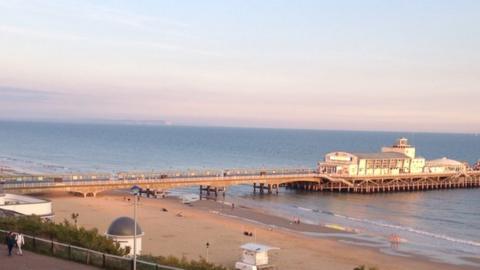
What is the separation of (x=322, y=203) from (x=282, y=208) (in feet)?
20.7

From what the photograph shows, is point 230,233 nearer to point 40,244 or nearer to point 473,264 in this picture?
point 473,264

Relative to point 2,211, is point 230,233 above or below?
below

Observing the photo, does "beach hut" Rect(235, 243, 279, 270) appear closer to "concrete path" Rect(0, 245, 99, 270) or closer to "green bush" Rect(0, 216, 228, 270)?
"green bush" Rect(0, 216, 228, 270)

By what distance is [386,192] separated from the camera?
266ft

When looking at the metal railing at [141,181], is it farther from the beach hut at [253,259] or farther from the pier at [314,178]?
the beach hut at [253,259]

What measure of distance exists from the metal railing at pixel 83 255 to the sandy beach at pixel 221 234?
12.4 metres

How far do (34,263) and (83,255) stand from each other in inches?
62.9

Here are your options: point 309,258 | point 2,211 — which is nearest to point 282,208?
point 309,258

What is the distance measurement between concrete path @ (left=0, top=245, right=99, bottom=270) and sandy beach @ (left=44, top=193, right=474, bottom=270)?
13200mm

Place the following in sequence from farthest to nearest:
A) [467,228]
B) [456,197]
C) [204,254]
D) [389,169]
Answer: [389,169], [456,197], [467,228], [204,254]

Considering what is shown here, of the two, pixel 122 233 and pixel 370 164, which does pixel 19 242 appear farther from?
pixel 370 164

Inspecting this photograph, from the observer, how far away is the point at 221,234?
42531mm

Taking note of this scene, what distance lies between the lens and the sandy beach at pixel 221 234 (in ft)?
116

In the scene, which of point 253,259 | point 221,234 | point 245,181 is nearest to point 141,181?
point 245,181
